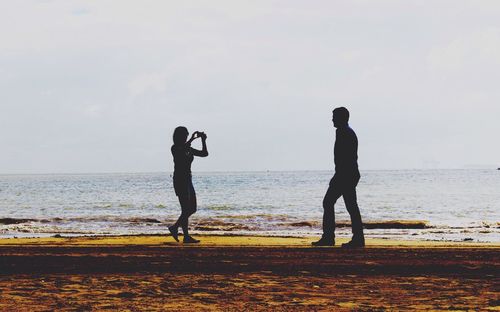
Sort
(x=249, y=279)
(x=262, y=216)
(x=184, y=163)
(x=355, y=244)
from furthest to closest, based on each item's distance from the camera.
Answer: (x=262, y=216) → (x=184, y=163) → (x=355, y=244) → (x=249, y=279)

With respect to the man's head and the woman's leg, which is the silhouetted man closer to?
the man's head

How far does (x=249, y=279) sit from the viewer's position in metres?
6.21

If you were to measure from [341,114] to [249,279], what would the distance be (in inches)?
160

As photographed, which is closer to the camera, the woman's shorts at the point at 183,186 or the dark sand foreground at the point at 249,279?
the dark sand foreground at the point at 249,279

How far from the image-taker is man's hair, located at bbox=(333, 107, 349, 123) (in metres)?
9.72

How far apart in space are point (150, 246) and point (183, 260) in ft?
7.37

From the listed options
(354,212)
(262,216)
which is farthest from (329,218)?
(262,216)

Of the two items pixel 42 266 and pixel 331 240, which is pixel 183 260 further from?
pixel 331 240

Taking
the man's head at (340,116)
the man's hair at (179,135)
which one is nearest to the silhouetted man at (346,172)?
the man's head at (340,116)

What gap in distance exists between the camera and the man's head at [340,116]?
972 centimetres

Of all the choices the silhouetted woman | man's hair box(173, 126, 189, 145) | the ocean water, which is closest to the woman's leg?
the silhouetted woman

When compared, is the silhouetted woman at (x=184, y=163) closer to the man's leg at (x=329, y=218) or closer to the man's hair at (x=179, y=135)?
the man's hair at (x=179, y=135)

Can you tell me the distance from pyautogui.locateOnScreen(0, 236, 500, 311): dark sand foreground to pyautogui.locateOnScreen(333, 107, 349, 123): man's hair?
180 centimetres

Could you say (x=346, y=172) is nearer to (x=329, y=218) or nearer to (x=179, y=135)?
(x=329, y=218)
